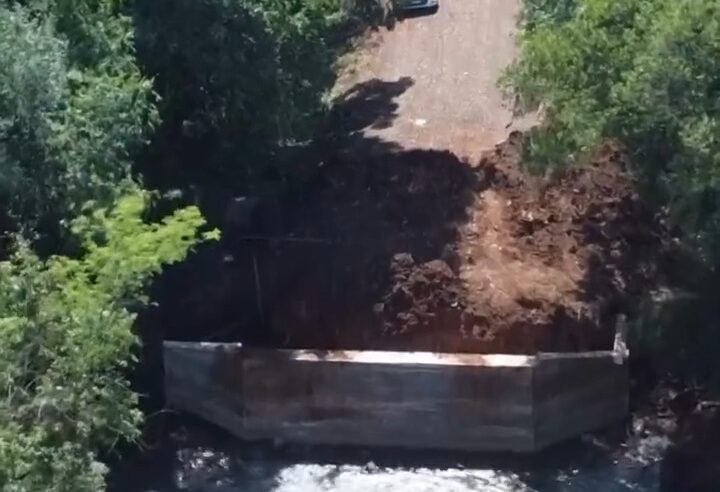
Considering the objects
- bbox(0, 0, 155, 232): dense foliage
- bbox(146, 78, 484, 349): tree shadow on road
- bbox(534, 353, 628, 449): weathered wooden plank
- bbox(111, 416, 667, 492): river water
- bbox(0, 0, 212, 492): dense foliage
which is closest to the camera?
bbox(0, 0, 212, 492): dense foliage

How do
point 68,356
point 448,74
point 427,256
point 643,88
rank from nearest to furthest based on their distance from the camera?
point 68,356, point 643,88, point 427,256, point 448,74

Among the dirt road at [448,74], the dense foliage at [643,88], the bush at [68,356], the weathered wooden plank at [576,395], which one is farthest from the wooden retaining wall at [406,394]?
the bush at [68,356]

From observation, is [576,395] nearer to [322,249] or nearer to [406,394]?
[406,394]

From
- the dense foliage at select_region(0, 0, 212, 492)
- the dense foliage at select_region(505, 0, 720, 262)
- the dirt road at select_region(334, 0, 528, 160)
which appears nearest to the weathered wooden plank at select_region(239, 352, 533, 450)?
the dense foliage at select_region(505, 0, 720, 262)

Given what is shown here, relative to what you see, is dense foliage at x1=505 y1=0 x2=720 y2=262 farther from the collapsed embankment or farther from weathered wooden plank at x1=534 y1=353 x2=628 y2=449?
the collapsed embankment

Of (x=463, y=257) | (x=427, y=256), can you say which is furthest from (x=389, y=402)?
(x=463, y=257)

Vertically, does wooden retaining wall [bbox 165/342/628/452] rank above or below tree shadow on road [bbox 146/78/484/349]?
below
